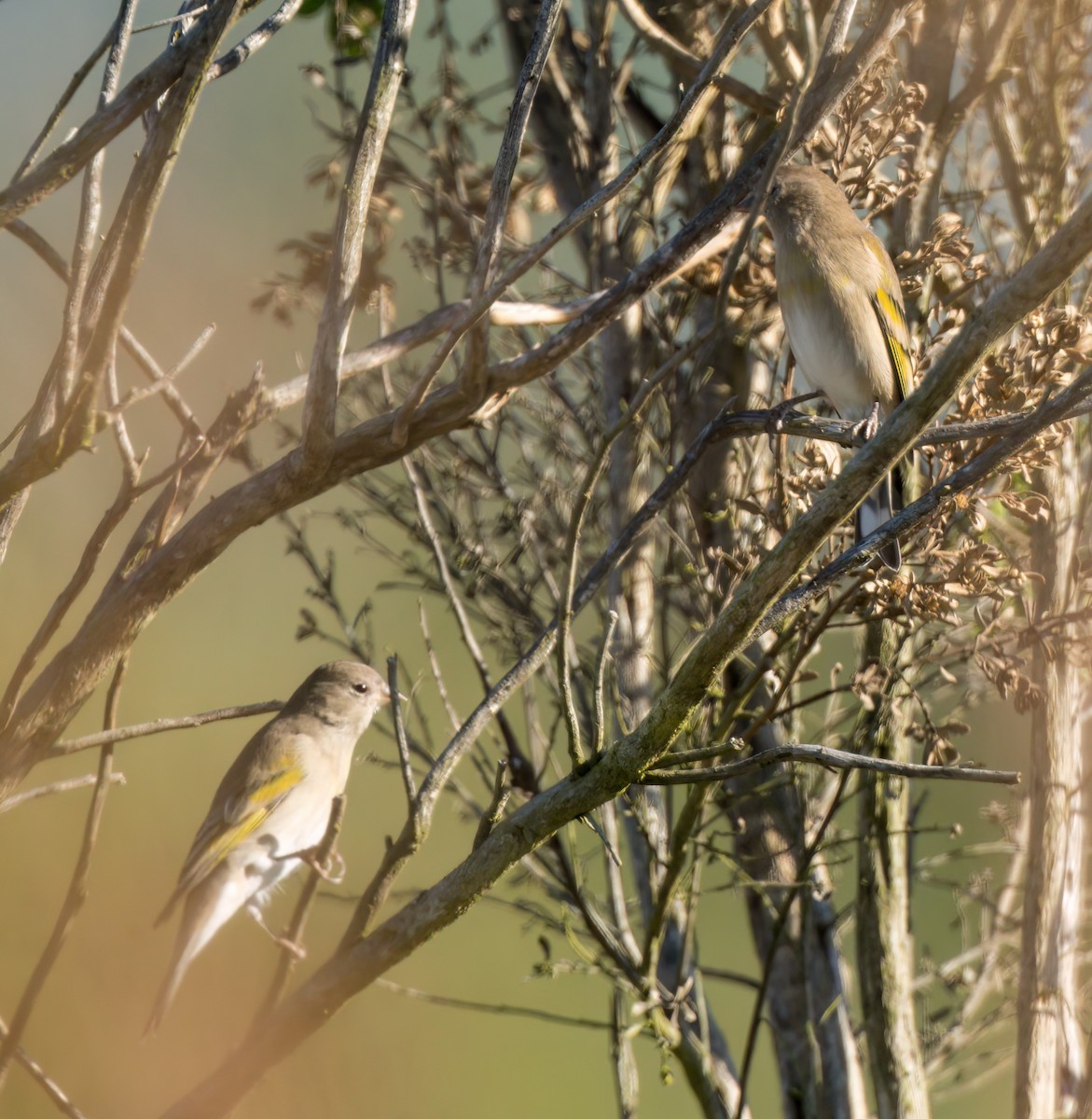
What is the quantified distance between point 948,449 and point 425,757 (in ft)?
4.74

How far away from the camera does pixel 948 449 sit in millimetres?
1954

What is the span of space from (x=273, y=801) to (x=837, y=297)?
213cm

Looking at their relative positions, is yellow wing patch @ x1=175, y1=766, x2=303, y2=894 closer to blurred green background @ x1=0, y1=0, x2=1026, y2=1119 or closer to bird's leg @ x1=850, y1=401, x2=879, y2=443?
blurred green background @ x1=0, y1=0, x2=1026, y2=1119

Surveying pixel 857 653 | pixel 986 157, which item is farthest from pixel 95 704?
pixel 986 157

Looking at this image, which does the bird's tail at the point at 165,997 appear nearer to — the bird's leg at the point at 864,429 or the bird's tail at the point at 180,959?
the bird's tail at the point at 180,959

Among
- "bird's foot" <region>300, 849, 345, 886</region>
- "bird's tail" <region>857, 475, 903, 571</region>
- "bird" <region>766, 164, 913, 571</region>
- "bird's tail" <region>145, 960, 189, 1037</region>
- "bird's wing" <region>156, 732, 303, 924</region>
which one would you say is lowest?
"bird's tail" <region>145, 960, 189, 1037</region>

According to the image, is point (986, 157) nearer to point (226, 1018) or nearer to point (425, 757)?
point (425, 757)

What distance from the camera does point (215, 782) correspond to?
438 cm

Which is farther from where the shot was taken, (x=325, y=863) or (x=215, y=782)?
(x=215, y=782)

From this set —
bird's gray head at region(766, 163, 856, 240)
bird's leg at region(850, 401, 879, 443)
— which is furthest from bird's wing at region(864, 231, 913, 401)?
bird's leg at region(850, 401, 879, 443)

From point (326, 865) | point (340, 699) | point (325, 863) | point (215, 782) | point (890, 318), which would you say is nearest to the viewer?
point (325, 863)

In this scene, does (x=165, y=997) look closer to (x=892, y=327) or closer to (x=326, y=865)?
(x=326, y=865)

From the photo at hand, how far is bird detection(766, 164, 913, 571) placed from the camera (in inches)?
98.3

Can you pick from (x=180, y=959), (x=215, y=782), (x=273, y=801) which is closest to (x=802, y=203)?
(x=273, y=801)
